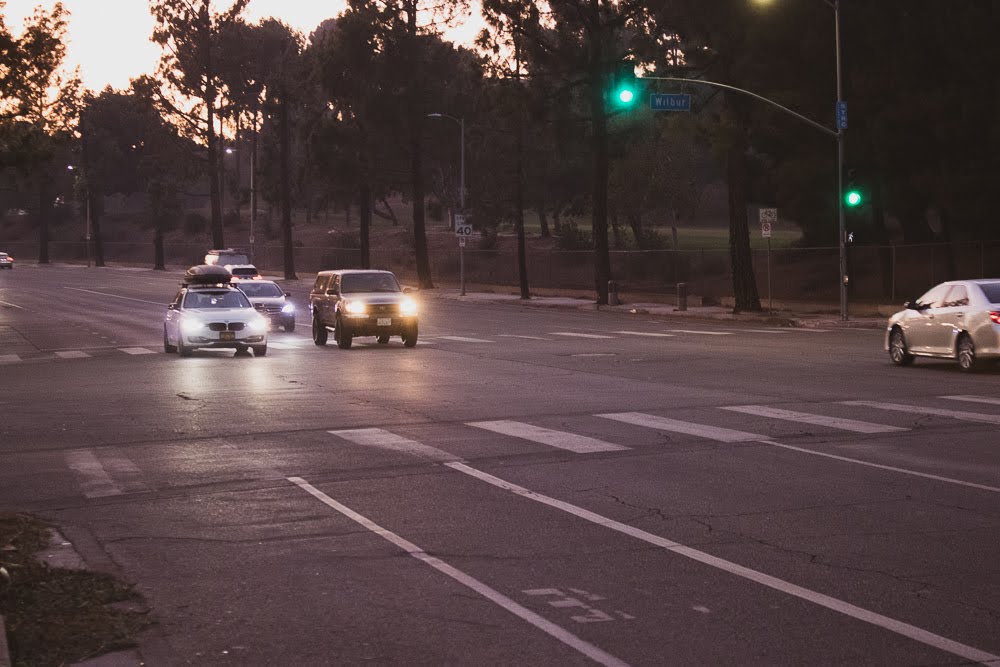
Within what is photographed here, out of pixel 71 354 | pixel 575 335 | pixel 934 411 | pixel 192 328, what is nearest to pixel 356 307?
pixel 192 328

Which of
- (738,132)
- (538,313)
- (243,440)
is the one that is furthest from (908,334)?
(538,313)

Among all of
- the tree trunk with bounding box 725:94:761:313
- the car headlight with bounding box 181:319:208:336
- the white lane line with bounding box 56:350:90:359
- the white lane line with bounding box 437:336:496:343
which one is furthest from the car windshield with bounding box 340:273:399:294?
the tree trunk with bounding box 725:94:761:313

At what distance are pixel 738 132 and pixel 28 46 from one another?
28579 millimetres

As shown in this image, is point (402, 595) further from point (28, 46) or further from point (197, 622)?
point (28, 46)

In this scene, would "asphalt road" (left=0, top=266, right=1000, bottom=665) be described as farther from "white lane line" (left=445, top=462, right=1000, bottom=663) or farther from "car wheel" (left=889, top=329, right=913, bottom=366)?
"car wheel" (left=889, top=329, right=913, bottom=366)

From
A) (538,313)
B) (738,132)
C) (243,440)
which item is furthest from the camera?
(538,313)

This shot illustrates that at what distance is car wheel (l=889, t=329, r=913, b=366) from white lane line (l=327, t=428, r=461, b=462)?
12.6 meters

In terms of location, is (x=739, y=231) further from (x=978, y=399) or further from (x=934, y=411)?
(x=934, y=411)

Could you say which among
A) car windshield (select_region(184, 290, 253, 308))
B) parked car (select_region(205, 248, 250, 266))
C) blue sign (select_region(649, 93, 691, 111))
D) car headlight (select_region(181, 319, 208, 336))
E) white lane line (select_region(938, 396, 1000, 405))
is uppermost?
blue sign (select_region(649, 93, 691, 111))

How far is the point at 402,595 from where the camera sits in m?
8.59

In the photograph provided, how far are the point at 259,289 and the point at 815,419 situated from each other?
2784cm

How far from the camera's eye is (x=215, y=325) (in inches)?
1223

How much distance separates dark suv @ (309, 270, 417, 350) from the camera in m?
33.1

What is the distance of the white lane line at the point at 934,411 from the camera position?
17.3m
